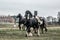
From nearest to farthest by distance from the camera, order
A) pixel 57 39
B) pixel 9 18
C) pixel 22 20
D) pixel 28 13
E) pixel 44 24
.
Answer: pixel 57 39 < pixel 28 13 < pixel 44 24 < pixel 22 20 < pixel 9 18

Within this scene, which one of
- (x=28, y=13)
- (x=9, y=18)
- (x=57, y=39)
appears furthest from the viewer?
(x=9, y=18)

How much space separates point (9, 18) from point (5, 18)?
6.21 ft

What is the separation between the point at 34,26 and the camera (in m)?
25.5

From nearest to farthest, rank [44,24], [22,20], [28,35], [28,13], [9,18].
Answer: [28,35]
[28,13]
[44,24]
[22,20]
[9,18]

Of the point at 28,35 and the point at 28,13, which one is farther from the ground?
the point at 28,13

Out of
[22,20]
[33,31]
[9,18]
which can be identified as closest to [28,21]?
[33,31]

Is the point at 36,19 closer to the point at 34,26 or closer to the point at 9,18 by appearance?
the point at 34,26

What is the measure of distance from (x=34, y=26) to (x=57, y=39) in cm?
536

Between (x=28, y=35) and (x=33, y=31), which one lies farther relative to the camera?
(x=33, y=31)

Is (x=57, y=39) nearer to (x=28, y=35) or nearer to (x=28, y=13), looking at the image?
(x=28, y=35)

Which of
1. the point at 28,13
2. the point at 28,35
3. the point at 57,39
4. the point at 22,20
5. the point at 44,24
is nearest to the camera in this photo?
the point at 57,39

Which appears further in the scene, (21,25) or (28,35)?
(21,25)

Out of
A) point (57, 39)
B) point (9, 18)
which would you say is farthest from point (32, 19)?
point (9, 18)

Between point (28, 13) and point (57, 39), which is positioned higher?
point (28, 13)
